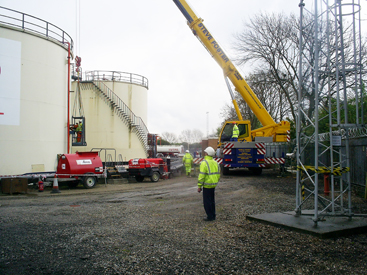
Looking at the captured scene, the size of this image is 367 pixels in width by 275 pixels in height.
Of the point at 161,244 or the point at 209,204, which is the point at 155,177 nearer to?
the point at 209,204

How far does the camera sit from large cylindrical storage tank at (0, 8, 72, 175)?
1475 cm

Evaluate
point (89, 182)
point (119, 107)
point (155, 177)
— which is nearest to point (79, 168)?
point (89, 182)

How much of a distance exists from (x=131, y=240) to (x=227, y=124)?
47.8 ft

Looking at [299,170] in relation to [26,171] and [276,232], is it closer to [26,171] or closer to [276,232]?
[276,232]

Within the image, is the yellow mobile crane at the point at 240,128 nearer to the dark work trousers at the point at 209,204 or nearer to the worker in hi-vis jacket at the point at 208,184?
the worker in hi-vis jacket at the point at 208,184

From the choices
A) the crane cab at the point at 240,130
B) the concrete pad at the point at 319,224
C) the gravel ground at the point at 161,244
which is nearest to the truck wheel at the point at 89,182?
the gravel ground at the point at 161,244

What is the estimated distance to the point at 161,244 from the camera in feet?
18.9

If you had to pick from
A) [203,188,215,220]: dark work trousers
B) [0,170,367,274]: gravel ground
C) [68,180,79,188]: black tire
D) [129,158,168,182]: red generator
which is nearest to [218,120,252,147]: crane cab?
[129,158,168,182]: red generator

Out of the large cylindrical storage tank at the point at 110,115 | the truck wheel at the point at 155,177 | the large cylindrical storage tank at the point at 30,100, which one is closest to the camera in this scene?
the large cylindrical storage tank at the point at 30,100

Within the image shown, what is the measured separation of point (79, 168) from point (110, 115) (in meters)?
9.24

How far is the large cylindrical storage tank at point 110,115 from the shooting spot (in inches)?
948

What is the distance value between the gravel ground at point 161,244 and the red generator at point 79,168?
5967 millimetres

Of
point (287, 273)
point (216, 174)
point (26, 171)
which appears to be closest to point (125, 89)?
point (26, 171)

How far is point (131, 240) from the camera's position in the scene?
6023 mm
